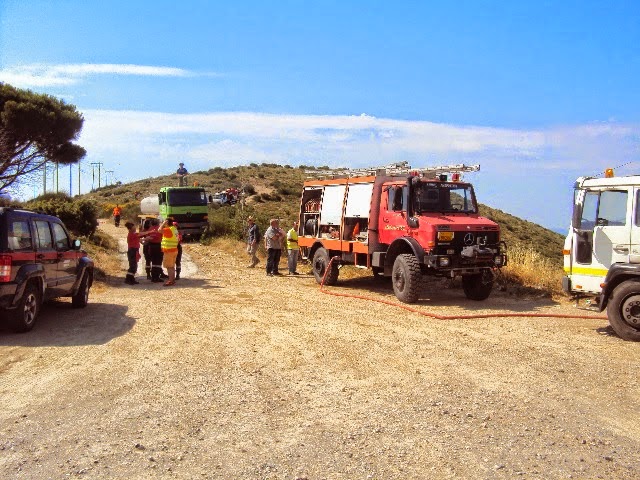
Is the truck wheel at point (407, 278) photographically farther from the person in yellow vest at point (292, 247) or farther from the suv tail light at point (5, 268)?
the suv tail light at point (5, 268)

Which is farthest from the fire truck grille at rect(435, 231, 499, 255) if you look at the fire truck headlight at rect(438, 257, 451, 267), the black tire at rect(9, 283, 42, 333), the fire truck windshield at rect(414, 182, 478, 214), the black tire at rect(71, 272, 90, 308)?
the black tire at rect(9, 283, 42, 333)

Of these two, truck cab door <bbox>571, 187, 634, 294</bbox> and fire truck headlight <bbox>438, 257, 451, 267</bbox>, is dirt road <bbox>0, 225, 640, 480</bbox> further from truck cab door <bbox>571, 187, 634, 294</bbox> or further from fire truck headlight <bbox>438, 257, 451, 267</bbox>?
fire truck headlight <bbox>438, 257, 451, 267</bbox>

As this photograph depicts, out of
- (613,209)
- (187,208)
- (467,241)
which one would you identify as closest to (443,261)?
(467,241)

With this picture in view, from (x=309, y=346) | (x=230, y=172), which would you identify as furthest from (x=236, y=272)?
(x=230, y=172)

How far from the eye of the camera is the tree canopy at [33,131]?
78.8 feet

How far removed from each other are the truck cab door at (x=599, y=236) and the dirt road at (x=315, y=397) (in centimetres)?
91

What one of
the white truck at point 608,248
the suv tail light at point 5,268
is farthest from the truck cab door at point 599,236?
the suv tail light at point 5,268

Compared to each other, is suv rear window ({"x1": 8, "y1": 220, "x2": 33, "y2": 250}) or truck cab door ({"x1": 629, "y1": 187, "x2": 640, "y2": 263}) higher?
truck cab door ({"x1": 629, "y1": 187, "x2": 640, "y2": 263})

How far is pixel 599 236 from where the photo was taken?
9836 millimetres

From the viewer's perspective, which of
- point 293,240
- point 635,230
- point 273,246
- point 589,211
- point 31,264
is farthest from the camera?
point 293,240

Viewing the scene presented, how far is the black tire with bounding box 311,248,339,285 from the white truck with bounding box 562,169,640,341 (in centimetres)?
673

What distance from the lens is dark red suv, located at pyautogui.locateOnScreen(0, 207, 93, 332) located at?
28.5 feet

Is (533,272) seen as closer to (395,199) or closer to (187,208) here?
(395,199)

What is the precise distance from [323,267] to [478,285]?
14.6 feet
